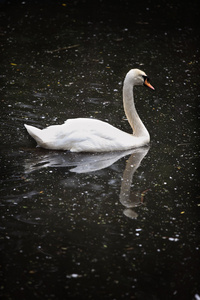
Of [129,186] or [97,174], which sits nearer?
[129,186]

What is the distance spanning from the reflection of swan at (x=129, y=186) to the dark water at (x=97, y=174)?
2 centimetres

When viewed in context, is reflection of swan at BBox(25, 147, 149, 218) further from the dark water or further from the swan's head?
the swan's head

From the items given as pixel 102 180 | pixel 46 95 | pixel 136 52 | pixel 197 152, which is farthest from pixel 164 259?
pixel 136 52

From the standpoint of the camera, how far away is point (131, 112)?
7.68m

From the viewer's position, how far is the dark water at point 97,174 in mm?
4836

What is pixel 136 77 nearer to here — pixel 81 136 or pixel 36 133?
pixel 81 136

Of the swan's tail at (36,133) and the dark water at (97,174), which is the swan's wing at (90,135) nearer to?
the dark water at (97,174)

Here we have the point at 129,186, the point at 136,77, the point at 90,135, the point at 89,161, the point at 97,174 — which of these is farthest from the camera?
the point at 136,77

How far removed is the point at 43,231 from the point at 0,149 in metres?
1.97

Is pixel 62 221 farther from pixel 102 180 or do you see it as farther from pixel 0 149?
pixel 0 149

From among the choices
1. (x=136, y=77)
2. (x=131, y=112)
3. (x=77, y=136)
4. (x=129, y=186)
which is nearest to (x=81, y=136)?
(x=77, y=136)

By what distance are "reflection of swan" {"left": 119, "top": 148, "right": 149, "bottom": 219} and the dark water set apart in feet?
0.07

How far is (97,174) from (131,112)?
1353mm

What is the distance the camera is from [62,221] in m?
5.58
